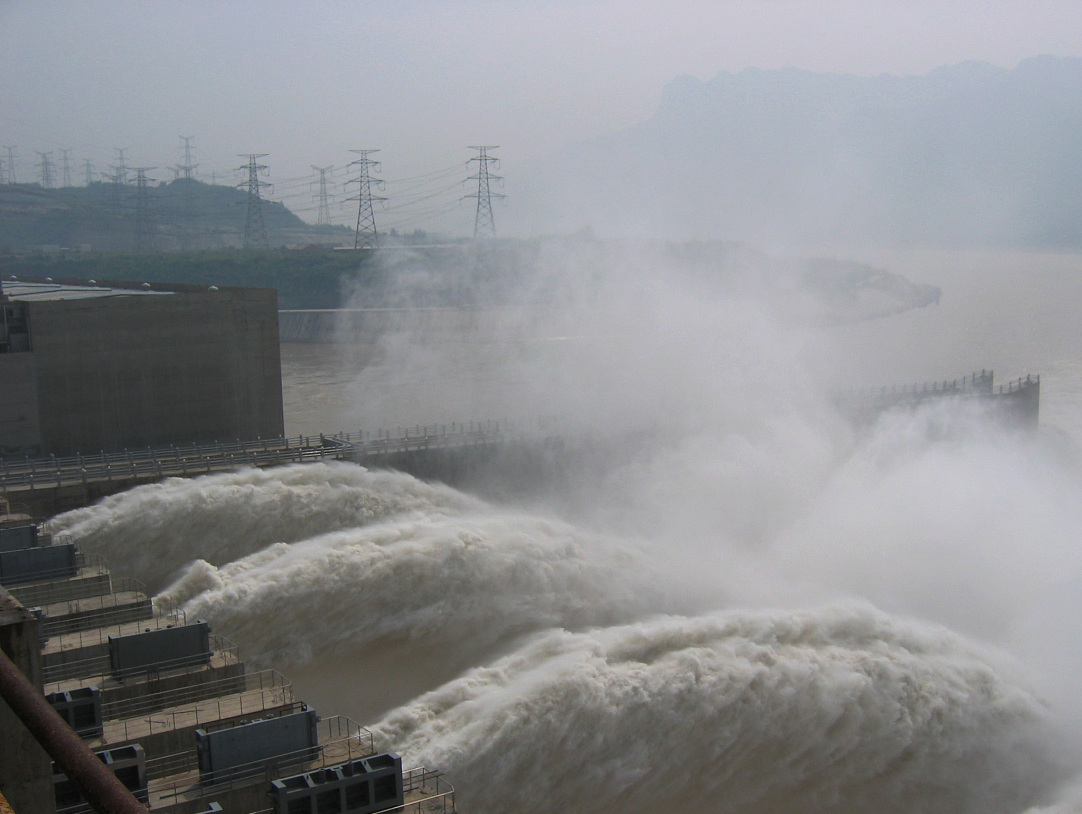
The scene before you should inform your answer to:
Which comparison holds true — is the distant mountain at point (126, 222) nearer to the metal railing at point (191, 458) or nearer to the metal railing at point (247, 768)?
the metal railing at point (191, 458)

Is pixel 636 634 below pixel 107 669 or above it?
below

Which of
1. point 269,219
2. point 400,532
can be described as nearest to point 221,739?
point 400,532

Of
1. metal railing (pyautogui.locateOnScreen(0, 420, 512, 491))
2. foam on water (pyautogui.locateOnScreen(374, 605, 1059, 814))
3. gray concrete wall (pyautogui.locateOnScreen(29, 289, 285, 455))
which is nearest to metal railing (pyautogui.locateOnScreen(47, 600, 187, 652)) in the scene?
foam on water (pyautogui.locateOnScreen(374, 605, 1059, 814))

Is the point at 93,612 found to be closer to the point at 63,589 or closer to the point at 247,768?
the point at 63,589

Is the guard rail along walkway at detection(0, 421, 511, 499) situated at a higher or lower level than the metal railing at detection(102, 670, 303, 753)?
higher

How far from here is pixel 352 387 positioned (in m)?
46.4

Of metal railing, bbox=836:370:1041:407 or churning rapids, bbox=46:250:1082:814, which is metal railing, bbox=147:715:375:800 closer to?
churning rapids, bbox=46:250:1082:814

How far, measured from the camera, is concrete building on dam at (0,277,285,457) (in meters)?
26.2

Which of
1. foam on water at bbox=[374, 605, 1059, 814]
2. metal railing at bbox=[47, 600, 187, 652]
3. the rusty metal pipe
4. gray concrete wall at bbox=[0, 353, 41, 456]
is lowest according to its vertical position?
foam on water at bbox=[374, 605, 1059, 814]

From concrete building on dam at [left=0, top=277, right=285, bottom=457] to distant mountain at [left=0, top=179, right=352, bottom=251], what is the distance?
94.9 m

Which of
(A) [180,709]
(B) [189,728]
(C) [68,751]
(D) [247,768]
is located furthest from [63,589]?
(C) [68,751]

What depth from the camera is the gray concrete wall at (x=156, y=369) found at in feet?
87.3

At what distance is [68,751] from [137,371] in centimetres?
2701

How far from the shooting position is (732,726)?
14414 mm
